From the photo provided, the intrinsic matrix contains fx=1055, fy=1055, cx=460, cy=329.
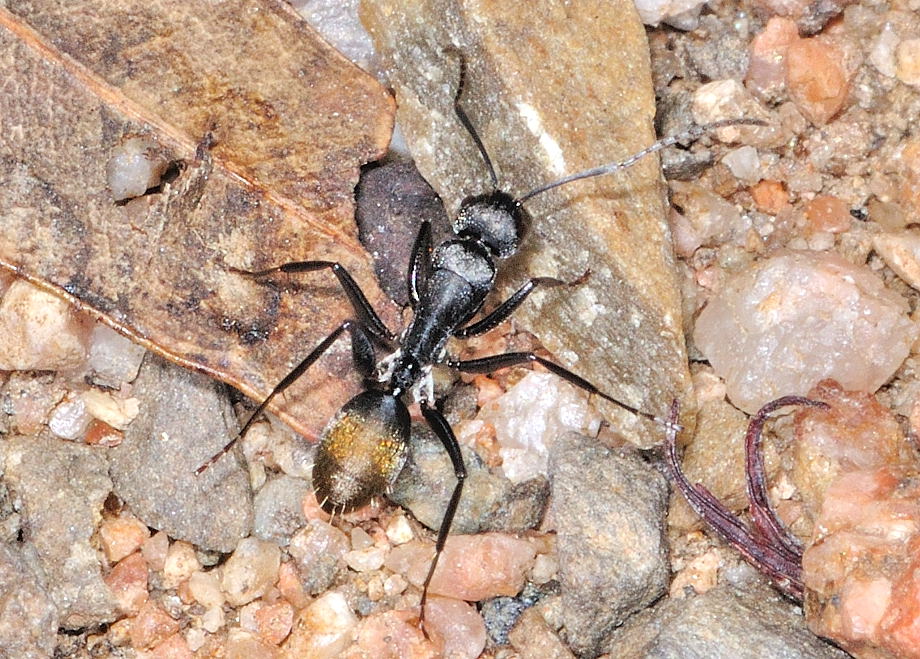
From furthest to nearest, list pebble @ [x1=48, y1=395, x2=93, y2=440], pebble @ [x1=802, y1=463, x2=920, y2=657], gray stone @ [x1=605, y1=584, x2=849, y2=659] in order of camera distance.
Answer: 1. pebble @ [x1=48, y1=395, x2=93, y2=440]
2. gray stone @ [x1=605, y1=584, x2=849, y2=659]
3. pebble @ [x1=802, y1=463, x2=920, y2=657]

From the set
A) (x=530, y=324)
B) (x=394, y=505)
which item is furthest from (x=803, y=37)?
(x=394, y=505)

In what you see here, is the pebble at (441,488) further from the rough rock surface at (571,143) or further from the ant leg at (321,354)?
the rough rock surface at (571,143)

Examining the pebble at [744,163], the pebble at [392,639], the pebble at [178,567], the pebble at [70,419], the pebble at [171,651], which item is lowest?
the pebble at [171,651]

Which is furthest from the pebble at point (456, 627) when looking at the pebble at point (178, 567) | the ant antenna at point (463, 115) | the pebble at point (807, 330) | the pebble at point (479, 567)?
the ant antenna at point (463, 115)

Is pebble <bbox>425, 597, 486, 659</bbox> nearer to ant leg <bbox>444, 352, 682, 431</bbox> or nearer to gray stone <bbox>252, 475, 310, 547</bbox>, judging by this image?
gray stone <bbox>252, 475, 310, 547</bbox>

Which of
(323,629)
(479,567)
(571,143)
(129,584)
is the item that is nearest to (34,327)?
(129,584)

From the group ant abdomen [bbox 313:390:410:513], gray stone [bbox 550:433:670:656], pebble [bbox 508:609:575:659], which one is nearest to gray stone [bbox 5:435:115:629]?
ant abdomen [bbox 313:390:410:513]

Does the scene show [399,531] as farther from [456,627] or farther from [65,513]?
[65,513]
